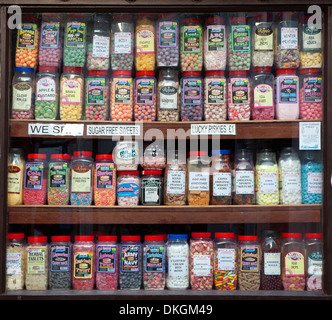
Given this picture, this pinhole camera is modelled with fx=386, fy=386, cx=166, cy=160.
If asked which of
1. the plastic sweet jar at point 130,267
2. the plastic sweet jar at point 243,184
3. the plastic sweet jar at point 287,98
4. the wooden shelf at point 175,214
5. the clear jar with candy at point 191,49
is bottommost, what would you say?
the plastic sweet jar at point 130,267

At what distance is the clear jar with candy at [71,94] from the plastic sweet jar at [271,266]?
1.21 meters

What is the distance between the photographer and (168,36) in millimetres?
2080

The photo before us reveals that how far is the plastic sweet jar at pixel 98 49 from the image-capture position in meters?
2.09

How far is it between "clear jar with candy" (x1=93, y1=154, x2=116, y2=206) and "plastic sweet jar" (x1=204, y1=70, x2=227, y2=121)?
1.90 feet

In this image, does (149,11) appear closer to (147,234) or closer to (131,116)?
(131,116)

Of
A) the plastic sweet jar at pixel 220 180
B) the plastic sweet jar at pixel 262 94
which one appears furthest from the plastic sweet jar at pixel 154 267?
the plastic sweet jar at pixel 262 94

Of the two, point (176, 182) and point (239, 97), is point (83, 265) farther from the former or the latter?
point (239, 97)

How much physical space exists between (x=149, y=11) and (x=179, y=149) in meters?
0.73

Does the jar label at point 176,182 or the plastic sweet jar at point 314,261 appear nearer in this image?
the plastic sweet jar at point 314,261

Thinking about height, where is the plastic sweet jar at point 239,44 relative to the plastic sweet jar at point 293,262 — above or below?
above

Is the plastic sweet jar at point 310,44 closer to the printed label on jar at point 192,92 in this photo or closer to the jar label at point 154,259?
the printed label on jar at point 192,92

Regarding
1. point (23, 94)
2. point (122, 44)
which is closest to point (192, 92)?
point (122, 44)

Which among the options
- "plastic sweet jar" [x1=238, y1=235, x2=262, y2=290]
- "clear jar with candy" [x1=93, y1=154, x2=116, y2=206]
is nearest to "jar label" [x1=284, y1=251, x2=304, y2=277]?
"plastic sweet jar" [x1=238, y1=235, x2=262, y2=290]
